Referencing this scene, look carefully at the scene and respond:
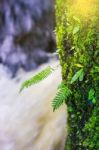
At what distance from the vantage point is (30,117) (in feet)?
18.2

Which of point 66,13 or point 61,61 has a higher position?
point 66,13

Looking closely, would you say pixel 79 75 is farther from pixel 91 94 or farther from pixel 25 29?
pixel 25 29

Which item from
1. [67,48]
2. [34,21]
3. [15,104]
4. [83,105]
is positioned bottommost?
[15,104]

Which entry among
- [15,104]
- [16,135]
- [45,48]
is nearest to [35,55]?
[45,48]

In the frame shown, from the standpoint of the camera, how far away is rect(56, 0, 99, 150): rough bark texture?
2.58 m

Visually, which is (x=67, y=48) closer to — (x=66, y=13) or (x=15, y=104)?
(x=66, y=13)

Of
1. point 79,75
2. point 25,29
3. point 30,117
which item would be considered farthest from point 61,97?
point 25,29

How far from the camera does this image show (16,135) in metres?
5.26

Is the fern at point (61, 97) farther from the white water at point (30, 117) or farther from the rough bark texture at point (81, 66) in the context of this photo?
the white water at point (30, 117)

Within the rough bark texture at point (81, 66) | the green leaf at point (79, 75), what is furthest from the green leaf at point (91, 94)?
the green leaf at point (79, 75)

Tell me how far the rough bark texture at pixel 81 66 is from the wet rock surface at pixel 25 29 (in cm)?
461

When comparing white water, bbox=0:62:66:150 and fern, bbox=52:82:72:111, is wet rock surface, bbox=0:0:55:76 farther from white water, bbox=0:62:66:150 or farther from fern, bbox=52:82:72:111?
fern, bbox=52:82:72:111

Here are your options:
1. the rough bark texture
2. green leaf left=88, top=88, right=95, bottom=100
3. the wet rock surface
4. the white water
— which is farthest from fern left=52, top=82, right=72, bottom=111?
the wet rock surface

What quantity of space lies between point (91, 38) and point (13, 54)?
5.05 m
